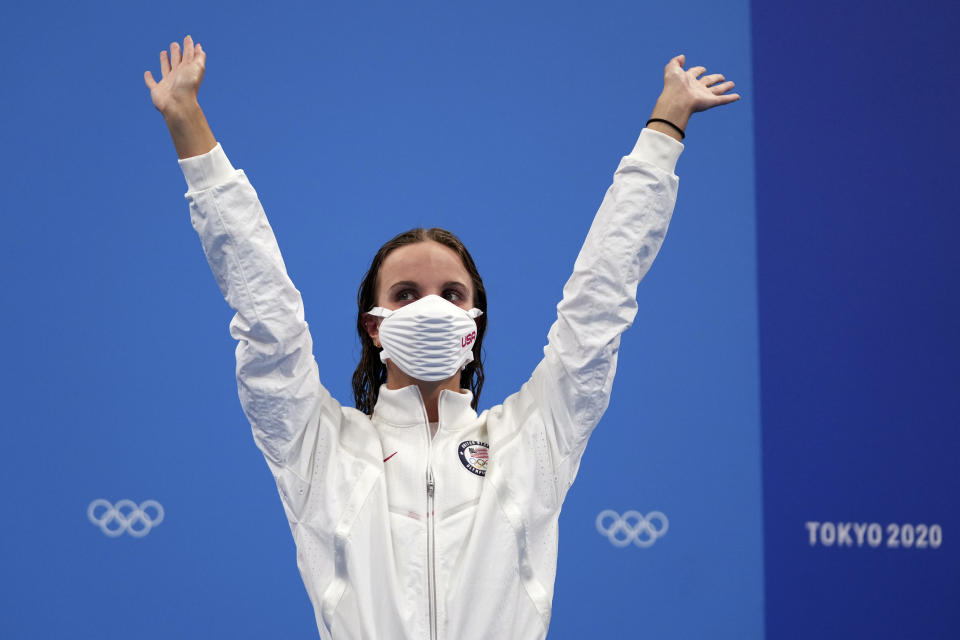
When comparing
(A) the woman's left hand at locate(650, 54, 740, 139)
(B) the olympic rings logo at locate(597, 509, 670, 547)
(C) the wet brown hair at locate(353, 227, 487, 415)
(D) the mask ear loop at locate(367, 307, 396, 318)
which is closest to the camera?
(A) the woman's left hand at locate(650, 54, 740, 139)

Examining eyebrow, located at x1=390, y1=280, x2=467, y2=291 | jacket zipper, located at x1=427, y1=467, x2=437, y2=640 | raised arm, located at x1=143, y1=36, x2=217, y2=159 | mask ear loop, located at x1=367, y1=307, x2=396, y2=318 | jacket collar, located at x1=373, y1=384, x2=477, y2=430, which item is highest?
raised arm, located at x1=143, y1=36, x2=217, y2=159

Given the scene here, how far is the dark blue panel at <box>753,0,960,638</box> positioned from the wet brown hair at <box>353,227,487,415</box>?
967 mm

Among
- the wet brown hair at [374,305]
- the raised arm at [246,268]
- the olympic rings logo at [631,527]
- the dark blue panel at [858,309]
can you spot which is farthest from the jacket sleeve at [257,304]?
the dark blue panel at [858,309]

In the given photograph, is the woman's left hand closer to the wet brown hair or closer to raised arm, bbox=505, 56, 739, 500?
raised arm, bbox=505, 56, 739, 500

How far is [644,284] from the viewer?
7.67 feet

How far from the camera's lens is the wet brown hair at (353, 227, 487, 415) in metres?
1.59

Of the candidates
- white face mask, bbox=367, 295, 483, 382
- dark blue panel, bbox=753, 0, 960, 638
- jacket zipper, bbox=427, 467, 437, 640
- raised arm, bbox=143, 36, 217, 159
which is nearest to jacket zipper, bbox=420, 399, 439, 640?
jacket zipper, bbox=427, 467, 437, 640

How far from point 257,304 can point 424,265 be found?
12.6 inches

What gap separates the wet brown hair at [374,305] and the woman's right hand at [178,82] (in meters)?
0.42

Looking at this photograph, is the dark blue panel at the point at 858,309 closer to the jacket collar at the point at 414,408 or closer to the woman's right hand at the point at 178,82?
the jacket collar at the point at 414,408

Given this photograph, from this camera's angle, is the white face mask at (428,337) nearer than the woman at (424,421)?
No

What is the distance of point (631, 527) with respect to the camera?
7.50ft

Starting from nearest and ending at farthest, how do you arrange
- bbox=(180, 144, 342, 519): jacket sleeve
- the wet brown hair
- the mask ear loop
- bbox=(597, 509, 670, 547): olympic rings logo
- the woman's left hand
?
bbox=(180, 144, 342, 519): jacket sleeve, the woman's left hand, the mask ear loop, the wet brown hair, bbox=(597, 509, 670, 547): olympic rings logo

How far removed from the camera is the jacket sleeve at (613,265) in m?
1.32
